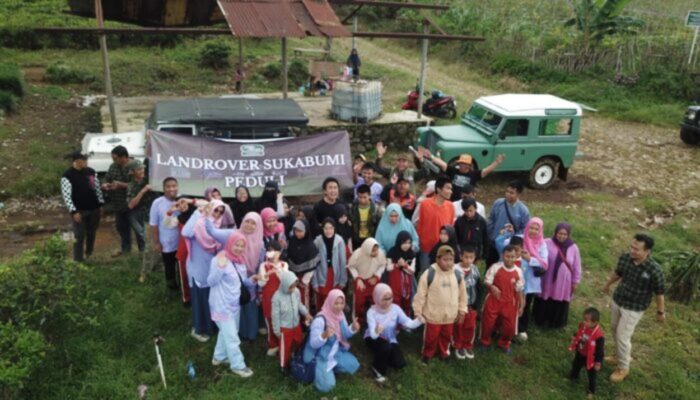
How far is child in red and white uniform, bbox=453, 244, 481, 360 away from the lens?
5961mm

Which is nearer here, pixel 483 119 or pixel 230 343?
pixel 230 343

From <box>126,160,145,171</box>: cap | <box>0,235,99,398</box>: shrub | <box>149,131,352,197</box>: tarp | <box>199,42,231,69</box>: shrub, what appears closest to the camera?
<box>0,235,99,398</box>: shrub

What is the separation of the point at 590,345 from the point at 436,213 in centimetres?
222

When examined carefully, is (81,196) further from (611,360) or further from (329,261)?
(611,360)

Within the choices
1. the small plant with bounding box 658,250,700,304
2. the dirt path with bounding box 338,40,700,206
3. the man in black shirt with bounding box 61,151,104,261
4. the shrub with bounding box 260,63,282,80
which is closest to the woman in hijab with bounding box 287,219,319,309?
the man in black shirt with bounding box 61,151,104,261

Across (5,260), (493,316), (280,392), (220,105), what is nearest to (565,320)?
(493,316)

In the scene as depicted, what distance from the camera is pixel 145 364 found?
19.2 feet

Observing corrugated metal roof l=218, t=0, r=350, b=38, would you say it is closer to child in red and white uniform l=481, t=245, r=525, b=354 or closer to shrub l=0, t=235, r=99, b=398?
shrub l=0, t=235, r=99, b=398

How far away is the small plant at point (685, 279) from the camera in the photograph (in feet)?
25.6

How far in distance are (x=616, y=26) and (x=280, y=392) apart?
19226mm

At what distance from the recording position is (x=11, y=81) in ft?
47.8

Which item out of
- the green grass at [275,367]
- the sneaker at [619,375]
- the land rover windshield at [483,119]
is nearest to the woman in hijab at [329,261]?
the green grass at [275,367]

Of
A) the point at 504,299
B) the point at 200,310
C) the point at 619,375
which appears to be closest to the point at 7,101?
the point at 200,310

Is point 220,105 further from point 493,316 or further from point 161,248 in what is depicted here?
point 493,316
